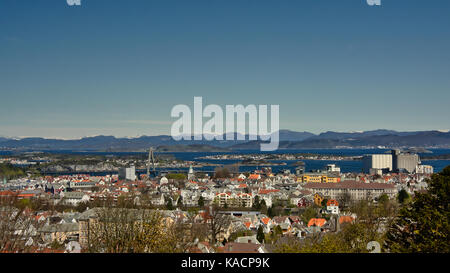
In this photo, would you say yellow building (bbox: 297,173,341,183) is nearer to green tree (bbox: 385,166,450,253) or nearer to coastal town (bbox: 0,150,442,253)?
coastal town (bbox: 0,150,442,253)

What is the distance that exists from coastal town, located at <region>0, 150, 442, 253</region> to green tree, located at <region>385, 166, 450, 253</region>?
793mm

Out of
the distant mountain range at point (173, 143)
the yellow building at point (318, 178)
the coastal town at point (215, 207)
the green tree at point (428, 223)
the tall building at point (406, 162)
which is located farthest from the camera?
the distant mountain range at point (173, 143)

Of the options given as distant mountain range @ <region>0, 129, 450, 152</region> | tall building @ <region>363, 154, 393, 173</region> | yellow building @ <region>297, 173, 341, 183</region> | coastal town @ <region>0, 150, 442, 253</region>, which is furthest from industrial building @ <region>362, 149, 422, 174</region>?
distant mountain range @ <region>0, 129, 450, 152</region>

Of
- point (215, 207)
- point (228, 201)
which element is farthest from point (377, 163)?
point (215, 207)

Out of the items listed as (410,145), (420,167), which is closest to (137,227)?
(420,167)

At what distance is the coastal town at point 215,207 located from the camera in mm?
6141

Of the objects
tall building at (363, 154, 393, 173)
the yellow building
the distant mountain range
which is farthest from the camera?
the distant mountain range

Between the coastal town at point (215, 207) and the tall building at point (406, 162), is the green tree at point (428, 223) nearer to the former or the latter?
the coastal town at point (215, 207)

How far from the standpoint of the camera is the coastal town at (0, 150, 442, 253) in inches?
242

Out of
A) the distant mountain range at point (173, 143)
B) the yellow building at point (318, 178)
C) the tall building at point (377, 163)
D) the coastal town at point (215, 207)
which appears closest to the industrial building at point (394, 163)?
the tall building at point (377, 163)

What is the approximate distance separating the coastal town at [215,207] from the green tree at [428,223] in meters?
0.79

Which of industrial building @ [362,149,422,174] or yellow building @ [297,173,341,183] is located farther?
industrial building @ [362,149,422,174]
